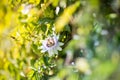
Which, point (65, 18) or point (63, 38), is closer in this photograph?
point (65, 18)

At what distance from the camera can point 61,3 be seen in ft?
3.46

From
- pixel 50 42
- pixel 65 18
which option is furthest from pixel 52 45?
pixel 65 18

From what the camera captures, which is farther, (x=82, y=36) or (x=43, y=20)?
(x=43, y=20)

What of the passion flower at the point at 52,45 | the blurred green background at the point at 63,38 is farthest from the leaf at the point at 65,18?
the passion flower at the point at 52,45

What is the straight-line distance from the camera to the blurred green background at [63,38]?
31.1 inches

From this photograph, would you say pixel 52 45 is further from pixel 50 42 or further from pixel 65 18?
pixel 65 18

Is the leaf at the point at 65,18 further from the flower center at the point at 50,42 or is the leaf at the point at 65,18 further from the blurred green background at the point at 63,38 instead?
the flower center at the point at 50,42

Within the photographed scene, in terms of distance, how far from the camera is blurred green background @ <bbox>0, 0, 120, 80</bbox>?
0.79 metres

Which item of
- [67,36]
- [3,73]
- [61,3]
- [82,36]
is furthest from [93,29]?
[3,73]

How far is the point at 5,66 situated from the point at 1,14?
186 millimetres

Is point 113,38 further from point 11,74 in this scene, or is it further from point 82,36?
point 11,74

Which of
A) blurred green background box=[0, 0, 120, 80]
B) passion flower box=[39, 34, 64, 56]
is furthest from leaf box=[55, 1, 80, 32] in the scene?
passion flower box=[39, 34, 64, 56]

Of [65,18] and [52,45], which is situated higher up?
[65,18]

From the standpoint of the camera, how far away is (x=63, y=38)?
121 centimetres
